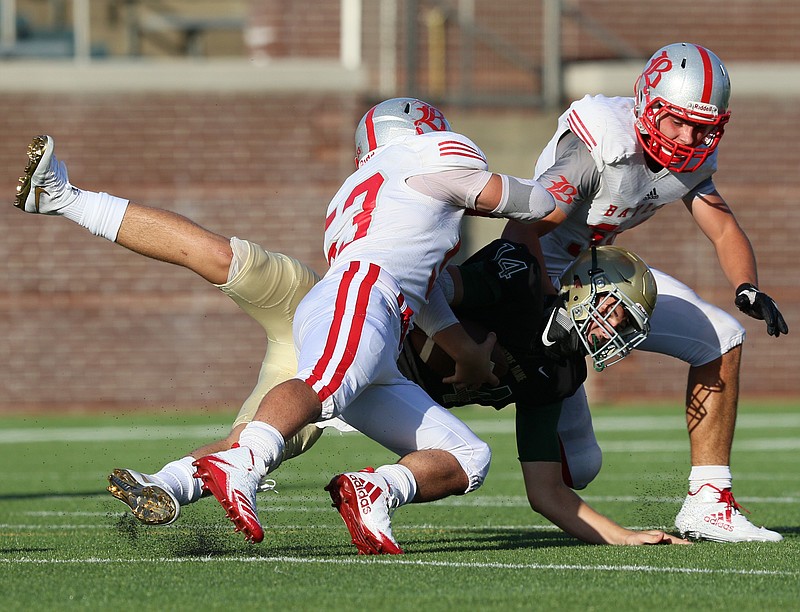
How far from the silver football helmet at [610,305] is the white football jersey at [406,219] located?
47 cm

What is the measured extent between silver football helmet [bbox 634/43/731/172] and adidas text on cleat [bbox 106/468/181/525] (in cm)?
222

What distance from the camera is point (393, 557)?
440 centimetres

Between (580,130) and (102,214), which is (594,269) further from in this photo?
(102,214)

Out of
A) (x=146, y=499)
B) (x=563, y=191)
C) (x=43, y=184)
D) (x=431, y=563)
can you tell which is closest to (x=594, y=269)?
(x=563, y=191)

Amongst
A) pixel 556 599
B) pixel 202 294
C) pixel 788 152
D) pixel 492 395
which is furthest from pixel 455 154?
pixel 788 152

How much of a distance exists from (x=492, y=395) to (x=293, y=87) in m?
10.0

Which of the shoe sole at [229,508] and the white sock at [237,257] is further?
the white sock at [237,257]

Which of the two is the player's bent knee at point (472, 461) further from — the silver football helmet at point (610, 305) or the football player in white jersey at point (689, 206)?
the football player in white jersey at point (689, 206)

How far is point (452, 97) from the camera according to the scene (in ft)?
50.3

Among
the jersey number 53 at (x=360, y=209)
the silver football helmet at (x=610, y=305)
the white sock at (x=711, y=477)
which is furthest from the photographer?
the white sock at (x=711, y=477)

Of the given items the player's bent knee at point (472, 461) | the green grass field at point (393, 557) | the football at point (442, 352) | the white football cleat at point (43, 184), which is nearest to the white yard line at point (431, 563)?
the green grass field at point (393, 557)

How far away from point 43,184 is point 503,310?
1.72 m

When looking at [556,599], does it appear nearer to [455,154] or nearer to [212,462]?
[212,462]

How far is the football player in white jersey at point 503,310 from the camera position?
191 inches
